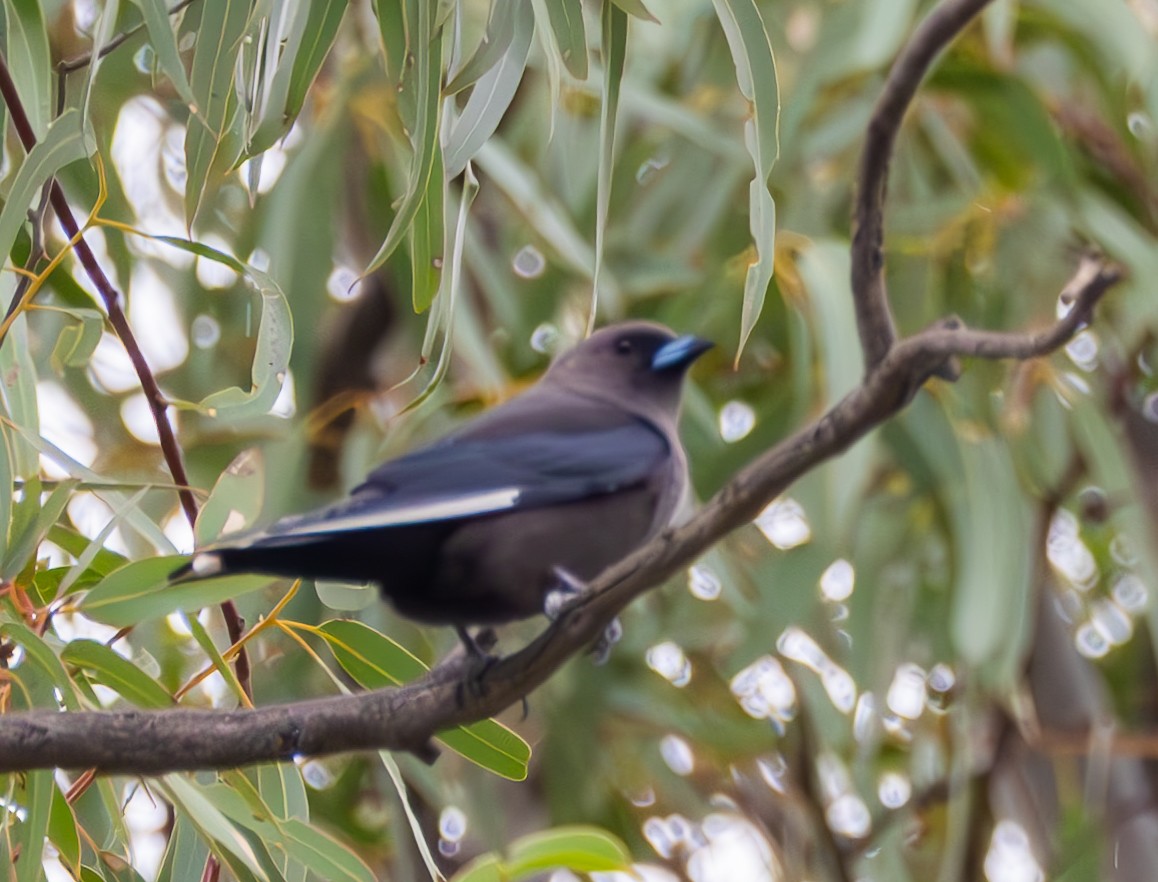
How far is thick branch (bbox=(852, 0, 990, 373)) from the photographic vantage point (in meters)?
1.54

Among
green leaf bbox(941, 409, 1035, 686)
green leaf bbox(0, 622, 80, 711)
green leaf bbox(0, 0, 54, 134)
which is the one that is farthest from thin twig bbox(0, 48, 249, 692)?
green leaf bbox(941, 409, 1035, 686)

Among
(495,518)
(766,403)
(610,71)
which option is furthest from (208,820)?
(766,403)

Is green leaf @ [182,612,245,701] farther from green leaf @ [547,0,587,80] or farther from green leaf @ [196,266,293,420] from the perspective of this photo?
green leaf @ [547,0,587,80]

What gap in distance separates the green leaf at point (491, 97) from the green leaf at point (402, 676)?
21.5 inches

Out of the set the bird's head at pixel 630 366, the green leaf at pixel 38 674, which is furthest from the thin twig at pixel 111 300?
the bird's head at pixel 630 366

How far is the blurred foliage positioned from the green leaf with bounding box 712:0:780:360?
2.54 ft

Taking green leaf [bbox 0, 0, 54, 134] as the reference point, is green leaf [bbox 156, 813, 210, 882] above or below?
below

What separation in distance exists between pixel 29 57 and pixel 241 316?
1.94 metres

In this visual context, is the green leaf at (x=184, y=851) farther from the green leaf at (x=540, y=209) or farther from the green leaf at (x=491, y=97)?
the green leaf at (x=540, y=209)

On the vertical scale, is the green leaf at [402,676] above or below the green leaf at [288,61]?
below

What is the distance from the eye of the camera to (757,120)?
4.88ft

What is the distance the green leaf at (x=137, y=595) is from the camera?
1570 mm

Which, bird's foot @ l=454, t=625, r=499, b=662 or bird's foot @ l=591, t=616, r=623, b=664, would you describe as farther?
bird's foot @ l=591, t=616, r=623, b=664

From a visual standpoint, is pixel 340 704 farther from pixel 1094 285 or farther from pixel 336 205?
pixel 336 205
